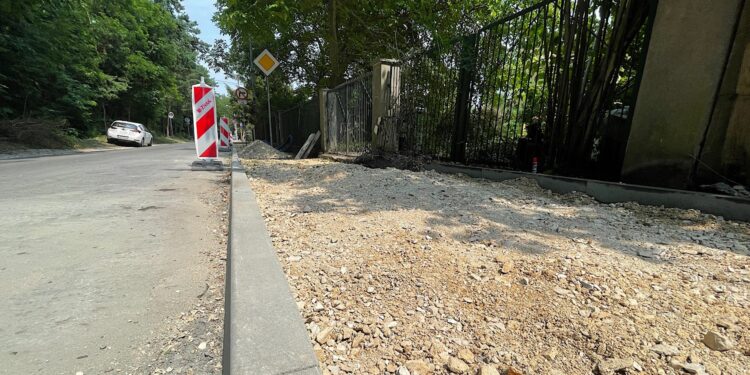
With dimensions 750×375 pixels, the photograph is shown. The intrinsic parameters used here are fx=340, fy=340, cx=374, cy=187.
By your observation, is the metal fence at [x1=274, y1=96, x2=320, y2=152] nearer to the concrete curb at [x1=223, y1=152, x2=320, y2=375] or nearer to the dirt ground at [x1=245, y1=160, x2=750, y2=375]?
the dirt ground at [x1=245, y1=160, x2=750, y2=375]

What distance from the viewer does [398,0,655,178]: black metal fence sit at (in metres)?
4.05

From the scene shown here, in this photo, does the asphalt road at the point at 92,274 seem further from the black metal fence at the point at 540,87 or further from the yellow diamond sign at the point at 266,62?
the yellow diamond sign at the point at 266,62

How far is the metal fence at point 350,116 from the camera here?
8.03 metres

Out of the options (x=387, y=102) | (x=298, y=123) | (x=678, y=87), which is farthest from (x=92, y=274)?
(x=298, y=123)

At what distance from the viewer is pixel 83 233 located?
2.98 metres

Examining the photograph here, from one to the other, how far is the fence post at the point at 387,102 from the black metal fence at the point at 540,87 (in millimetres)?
561

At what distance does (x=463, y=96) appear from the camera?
5902mm

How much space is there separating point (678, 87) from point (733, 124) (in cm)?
58

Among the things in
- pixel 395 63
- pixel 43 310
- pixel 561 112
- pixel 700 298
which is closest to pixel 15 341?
pixel 43 310

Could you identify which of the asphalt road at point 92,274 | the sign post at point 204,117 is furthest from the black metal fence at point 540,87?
the asphalt road at point 92,274

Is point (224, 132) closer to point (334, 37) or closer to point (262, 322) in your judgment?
point (334, 37)

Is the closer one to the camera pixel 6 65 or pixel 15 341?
pixel 15 341

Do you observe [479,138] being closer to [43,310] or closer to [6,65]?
[43,310]

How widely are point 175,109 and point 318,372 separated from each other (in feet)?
192
